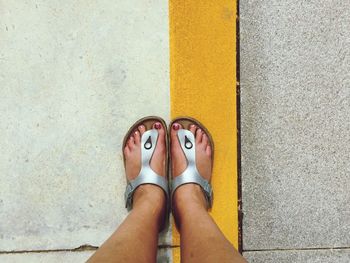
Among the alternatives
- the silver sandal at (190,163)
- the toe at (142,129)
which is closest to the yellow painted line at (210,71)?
the silver sandal at (190,163)

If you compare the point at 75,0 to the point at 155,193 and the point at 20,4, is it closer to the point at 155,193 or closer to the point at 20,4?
the point at 20,4

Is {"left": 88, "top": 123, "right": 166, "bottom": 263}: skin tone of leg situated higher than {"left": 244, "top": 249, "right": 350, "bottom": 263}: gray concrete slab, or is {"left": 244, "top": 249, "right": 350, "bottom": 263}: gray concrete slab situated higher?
{"left": 88, "top": 123, "right": 166, "bottom": 263}: skin tone of leg

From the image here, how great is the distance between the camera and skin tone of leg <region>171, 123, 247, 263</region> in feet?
4.09

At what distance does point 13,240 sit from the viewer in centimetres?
162

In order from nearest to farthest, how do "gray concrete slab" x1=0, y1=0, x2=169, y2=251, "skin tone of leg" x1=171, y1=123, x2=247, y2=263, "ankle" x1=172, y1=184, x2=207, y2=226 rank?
"skin tone of leg" x1=171, y1=123, x2=247, y2=263
"ankle" x1=172, y1=184, x2=207, y2=226
"gray concrete slab" x1=0, y1=0, x2=169, y2=251

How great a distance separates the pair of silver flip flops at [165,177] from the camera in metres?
1.65

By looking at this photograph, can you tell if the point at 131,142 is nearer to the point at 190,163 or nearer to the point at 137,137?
the point at 137,137

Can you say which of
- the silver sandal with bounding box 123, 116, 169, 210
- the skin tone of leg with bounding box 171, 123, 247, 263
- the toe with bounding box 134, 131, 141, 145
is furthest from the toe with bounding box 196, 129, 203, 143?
the toe with bounding box 134, 131, 141, 145

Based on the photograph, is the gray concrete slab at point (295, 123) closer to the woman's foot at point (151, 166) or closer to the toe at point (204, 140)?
the toe at point (204, 140)

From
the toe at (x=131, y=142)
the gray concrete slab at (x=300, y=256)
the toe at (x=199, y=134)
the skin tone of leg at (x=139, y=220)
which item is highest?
the toe at (x=199, y=134)

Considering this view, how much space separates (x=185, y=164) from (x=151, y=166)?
0.48ft

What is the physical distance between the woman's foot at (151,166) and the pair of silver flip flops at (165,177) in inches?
0.5

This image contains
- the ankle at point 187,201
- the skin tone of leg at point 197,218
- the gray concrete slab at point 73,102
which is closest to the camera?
the skin tone of leg at point 197,218

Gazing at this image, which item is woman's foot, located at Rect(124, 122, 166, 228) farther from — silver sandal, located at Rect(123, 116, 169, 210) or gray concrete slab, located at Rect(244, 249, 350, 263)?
gray concrete slab, located at Rect(244, 249, 350, 263)
